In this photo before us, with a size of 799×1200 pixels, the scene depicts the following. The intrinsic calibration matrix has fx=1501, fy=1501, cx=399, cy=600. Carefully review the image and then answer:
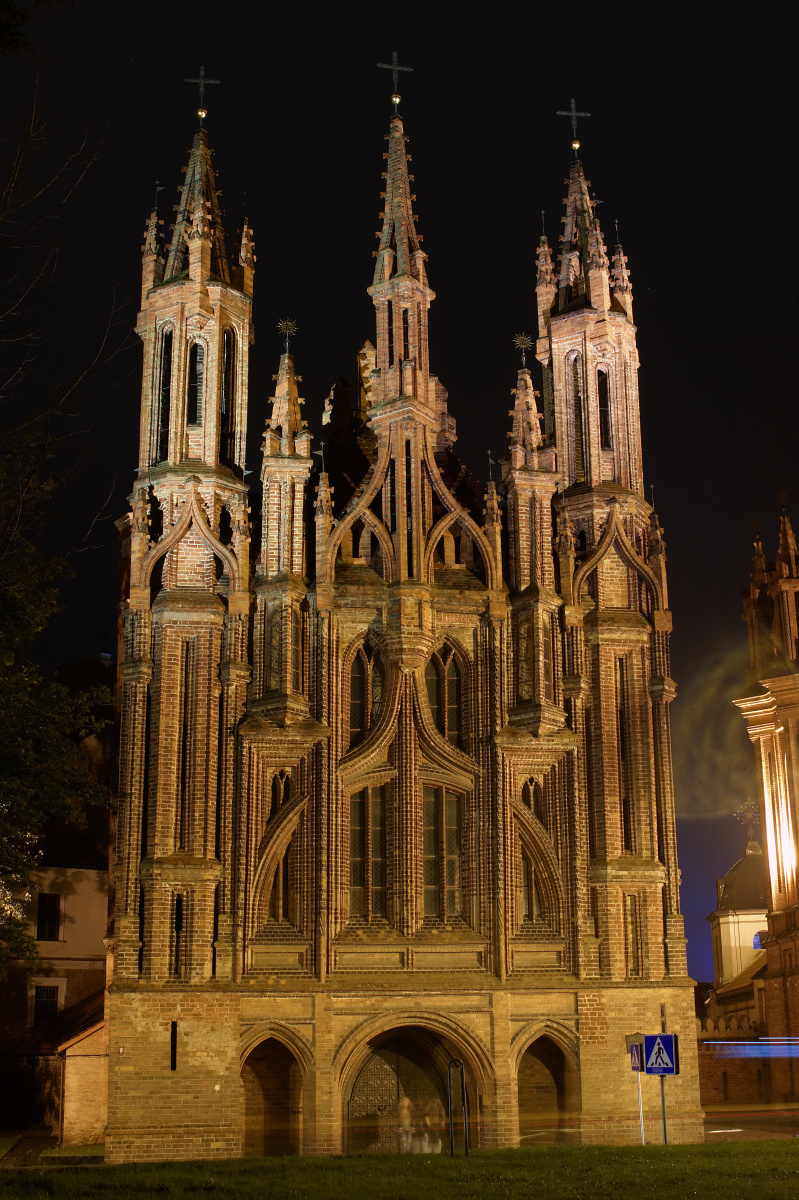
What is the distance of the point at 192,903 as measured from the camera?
3216cm

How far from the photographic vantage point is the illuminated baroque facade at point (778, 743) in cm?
4616

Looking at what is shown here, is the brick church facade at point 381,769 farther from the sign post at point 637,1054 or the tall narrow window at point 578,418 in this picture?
the sign post at point 637,1054

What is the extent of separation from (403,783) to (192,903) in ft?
18.0

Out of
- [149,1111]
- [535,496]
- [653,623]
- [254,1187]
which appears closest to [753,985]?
[653,623]

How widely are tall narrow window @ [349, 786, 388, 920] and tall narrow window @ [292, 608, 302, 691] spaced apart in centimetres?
290

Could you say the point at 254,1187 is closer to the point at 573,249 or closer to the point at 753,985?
the point at 573,249

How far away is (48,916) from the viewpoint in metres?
48.7

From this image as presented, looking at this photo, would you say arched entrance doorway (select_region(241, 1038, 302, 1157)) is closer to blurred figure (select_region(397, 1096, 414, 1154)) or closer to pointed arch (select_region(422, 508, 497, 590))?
blurred figure (select_region(397, 1096, 414, 1154))

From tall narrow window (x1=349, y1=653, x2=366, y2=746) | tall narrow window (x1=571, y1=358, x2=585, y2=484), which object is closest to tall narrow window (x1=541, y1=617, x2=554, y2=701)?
tall narrow window (x1=349, y1=653, x2=366, y2=746)

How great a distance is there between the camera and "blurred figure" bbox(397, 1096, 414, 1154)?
108 feet

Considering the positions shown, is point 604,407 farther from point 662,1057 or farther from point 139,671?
point 662,1057

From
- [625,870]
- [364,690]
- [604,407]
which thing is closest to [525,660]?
[364,690]

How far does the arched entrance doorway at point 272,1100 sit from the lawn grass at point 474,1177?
5697 mm

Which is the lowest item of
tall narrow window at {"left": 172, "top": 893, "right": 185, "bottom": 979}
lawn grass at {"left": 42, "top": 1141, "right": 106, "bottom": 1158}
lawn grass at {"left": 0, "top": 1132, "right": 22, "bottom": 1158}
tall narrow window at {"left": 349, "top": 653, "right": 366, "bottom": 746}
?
lawn grass at {"left": 0, "top": 1132, "right": 22, "bottom": 1158}
